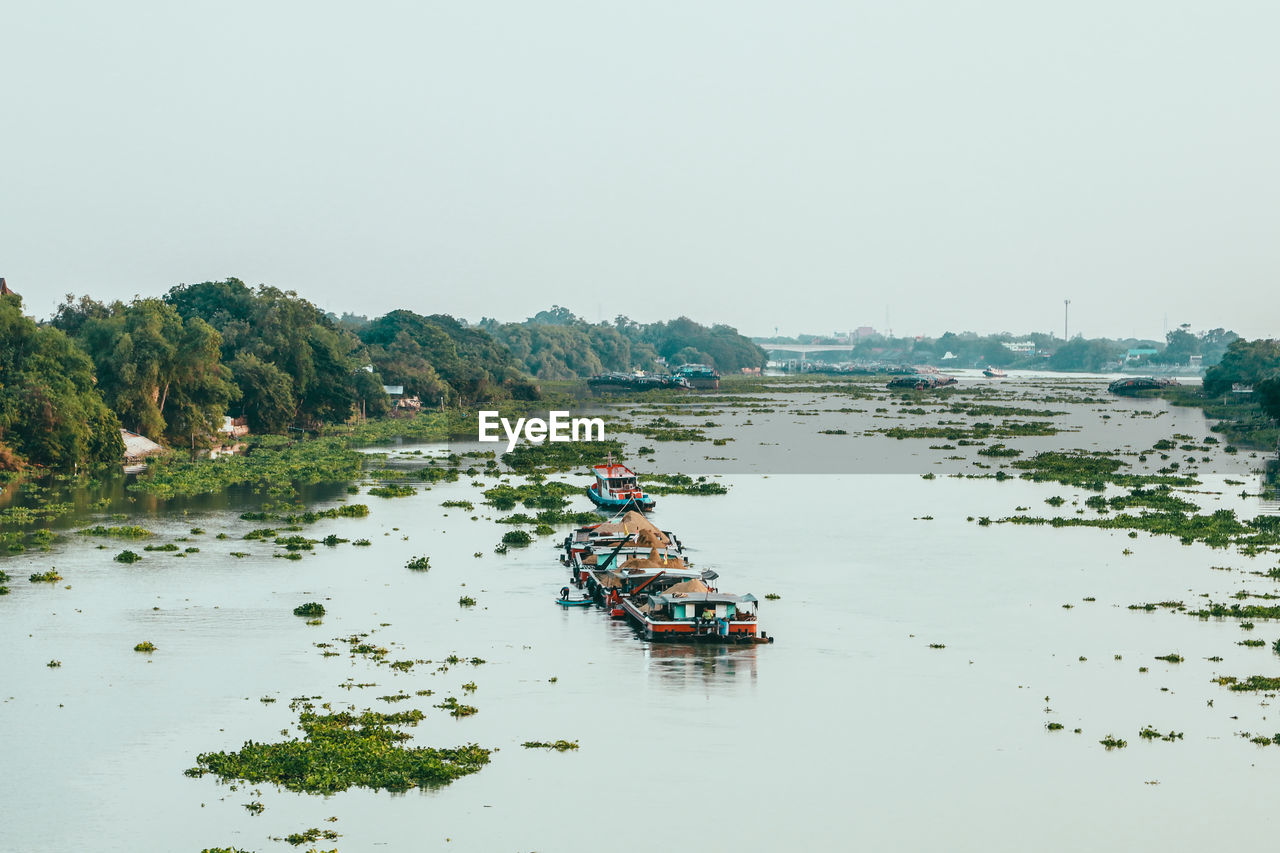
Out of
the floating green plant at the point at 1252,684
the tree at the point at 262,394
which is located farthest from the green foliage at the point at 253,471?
the floating green plant at the point at 1252,684

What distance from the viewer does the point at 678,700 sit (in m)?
32.2

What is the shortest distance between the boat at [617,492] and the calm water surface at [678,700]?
10905 mm

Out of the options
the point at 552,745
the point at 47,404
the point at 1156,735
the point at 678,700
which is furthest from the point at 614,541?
the point at 47,404

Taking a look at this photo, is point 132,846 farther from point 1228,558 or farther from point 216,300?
point 216,300

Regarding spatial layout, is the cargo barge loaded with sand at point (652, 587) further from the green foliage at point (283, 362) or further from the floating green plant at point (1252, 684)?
the green foliage at point (283, 362)

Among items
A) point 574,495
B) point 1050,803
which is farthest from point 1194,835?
point 574,495

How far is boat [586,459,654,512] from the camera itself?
65.7 m

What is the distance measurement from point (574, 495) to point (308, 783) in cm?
4794

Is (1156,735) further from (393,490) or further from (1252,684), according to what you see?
(393,490)

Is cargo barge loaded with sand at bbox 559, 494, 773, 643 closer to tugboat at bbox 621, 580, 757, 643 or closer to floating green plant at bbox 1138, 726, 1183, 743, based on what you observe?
tugboat at bbox 621, 580, 757, 643

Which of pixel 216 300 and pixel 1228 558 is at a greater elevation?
pixel 216 300

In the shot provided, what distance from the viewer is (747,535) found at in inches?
2302

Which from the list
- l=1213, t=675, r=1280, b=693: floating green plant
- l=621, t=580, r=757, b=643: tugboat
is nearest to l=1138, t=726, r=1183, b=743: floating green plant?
l=1213, t=675, r=1280, b=693: floating green plant

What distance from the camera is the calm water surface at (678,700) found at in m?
24.2
